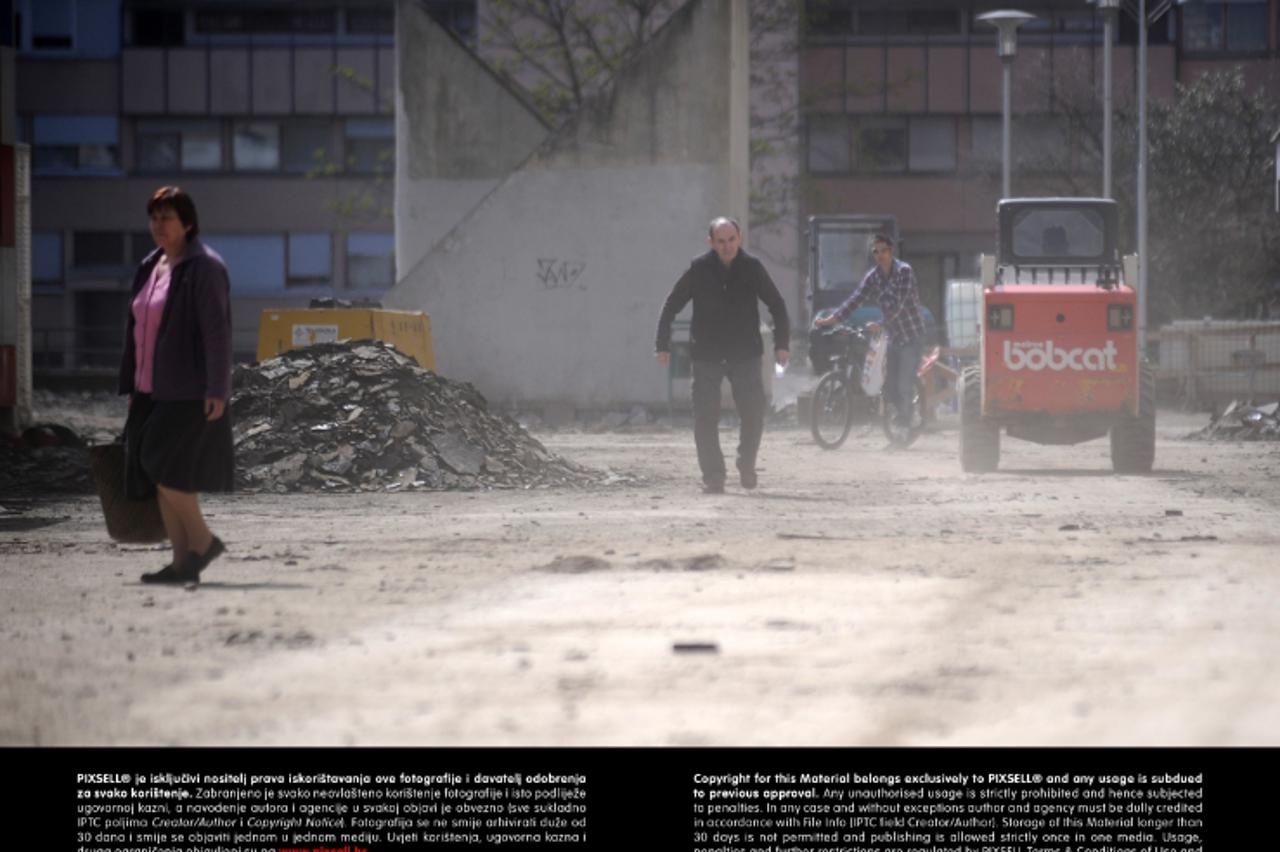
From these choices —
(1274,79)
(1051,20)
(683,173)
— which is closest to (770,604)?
(683,173)

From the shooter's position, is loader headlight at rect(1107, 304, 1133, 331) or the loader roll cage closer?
loader headlight at rect(1107, 304, 1133, 331)

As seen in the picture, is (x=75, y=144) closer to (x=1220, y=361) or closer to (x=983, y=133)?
(x=983, y=133)

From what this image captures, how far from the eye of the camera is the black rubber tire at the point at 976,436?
61.6ft

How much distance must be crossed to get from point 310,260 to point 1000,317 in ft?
164

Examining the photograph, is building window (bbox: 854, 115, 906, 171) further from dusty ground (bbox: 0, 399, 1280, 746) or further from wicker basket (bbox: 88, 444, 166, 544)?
wicker basket (bbox: 88, 444, 166, 544)

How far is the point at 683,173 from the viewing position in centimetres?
3159

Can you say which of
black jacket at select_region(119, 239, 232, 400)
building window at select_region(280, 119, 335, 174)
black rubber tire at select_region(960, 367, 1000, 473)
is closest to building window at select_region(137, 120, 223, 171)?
building window at select_region(280, 119, 335, 174)

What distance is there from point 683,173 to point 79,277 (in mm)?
37201

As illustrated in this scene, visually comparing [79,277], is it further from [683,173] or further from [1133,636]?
[1133,636]

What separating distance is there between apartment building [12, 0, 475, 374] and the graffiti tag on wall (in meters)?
33.3

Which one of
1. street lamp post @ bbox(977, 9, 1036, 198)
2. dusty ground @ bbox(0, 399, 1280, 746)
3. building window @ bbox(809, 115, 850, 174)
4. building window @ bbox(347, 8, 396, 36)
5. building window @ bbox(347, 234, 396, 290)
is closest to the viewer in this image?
dusty ground @ bbox(0, 399, 1280, 746)

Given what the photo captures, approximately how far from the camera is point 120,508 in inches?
412

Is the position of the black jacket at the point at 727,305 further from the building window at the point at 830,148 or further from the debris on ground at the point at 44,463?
the building window at the point at 830,148

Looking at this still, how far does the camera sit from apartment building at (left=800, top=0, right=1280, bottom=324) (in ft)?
206
